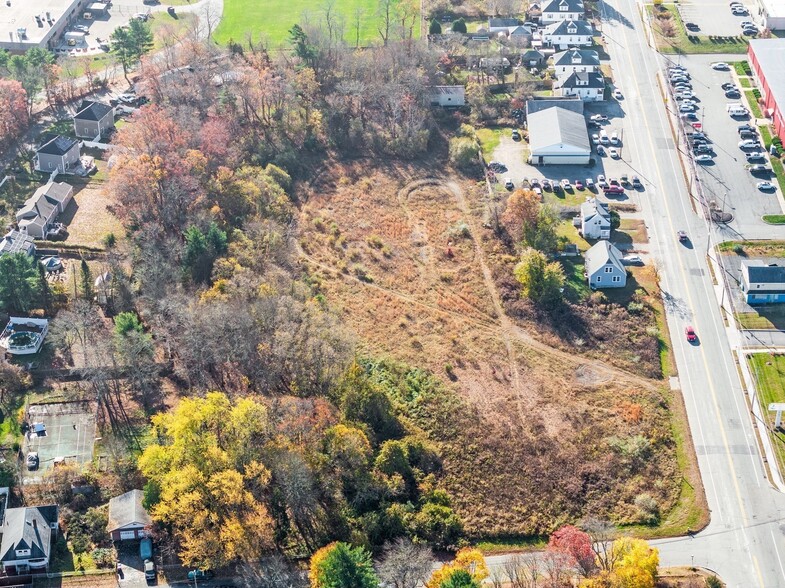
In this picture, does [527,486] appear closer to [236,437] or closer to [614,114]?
[236,437]

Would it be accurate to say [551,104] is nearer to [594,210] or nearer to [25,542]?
[594,210]

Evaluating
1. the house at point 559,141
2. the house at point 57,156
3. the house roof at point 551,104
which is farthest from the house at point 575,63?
the house at point 57,156

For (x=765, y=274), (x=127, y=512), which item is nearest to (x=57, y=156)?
(x=127, y=512)

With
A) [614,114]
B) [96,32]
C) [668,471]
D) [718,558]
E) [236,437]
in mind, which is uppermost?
[96,32]

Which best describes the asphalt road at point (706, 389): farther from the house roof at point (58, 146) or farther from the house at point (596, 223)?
the house roof at point (58, 146)

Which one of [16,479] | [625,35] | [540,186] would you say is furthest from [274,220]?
[625,35]
